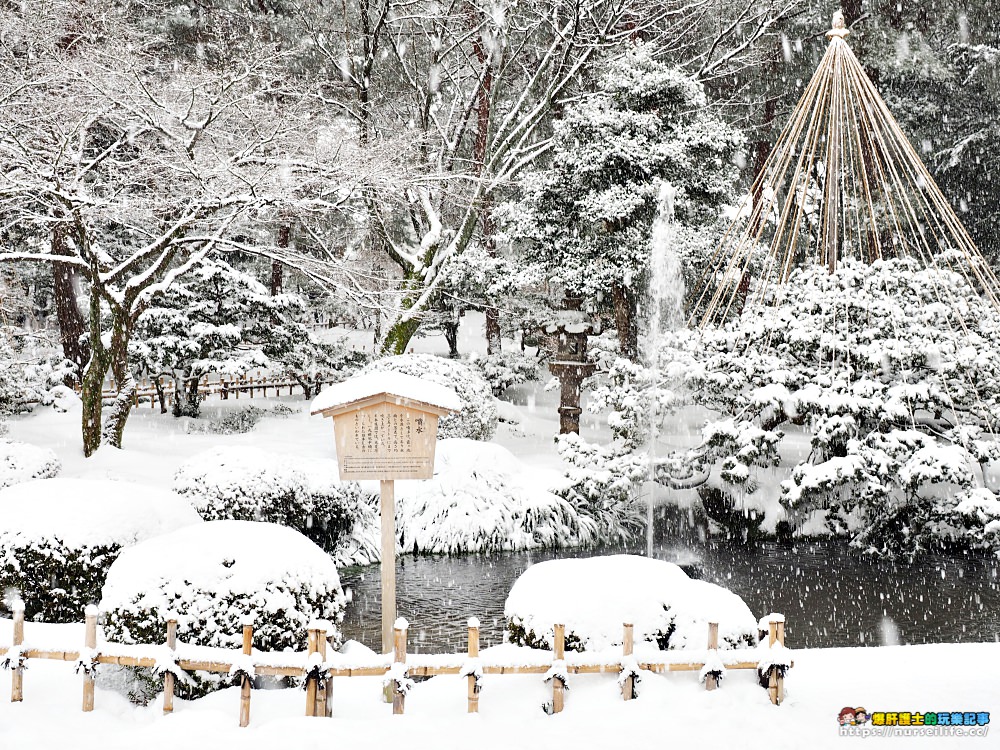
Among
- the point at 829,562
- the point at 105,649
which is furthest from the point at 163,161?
the point at 829,562

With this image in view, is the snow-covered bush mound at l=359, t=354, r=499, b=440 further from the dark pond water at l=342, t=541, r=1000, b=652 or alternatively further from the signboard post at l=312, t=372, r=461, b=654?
the signboard post at l=312, t=372, r=461, b=654

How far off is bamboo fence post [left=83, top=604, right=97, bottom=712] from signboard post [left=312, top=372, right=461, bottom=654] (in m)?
1.85

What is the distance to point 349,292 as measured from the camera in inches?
543

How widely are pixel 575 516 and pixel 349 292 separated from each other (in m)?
5.17

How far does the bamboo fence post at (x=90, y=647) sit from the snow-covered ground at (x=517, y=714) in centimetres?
8

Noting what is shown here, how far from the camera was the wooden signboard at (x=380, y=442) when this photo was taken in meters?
6.18

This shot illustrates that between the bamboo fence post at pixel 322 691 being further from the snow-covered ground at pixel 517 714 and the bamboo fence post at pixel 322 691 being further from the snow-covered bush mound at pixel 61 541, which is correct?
the snow-covered bush mound at pixel 61 541

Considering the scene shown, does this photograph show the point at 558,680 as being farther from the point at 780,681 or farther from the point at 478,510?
the point at 478,510

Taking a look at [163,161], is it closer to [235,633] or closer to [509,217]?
[509,217]

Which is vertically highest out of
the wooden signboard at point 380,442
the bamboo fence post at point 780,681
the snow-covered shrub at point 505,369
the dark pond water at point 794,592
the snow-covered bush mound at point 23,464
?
the snow-covered shrub at point 505,369

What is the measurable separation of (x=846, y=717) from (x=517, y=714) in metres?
1.99

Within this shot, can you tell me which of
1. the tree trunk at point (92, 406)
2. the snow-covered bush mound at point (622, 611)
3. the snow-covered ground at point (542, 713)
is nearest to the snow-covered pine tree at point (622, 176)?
the tree trunk at point (92, 406)

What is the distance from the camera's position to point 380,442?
6195mm

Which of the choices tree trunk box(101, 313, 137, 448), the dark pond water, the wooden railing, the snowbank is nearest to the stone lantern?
the dark pond water
